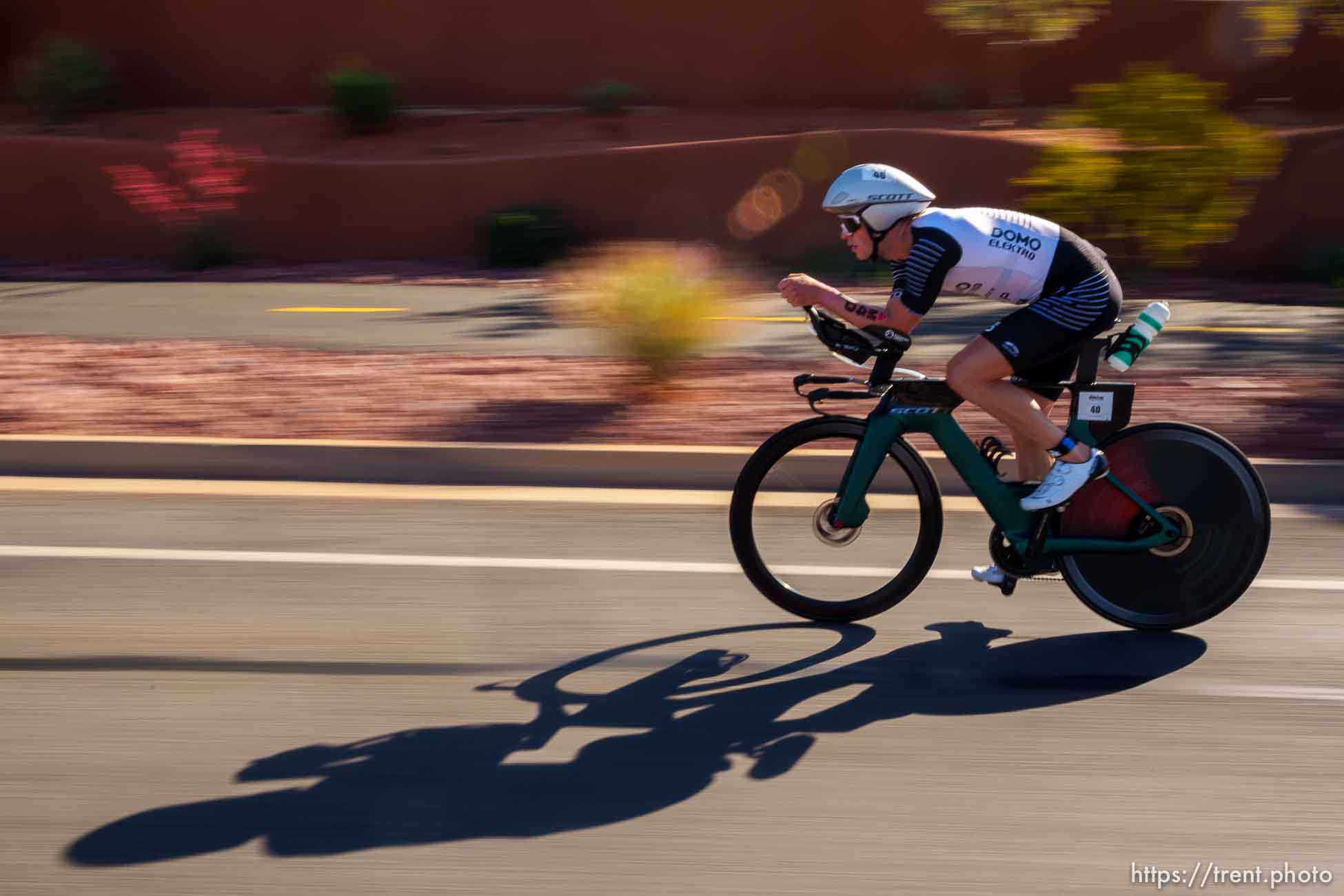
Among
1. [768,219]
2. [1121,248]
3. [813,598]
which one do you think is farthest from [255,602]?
[768,219]

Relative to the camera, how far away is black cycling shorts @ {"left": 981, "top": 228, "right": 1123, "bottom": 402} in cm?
534

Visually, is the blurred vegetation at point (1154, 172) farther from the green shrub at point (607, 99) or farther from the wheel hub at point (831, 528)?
the wheel hub at point (831, 528)

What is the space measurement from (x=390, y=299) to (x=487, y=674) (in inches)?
431

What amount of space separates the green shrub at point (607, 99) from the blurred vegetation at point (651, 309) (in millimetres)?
12799

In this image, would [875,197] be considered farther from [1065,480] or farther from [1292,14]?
[1292,14]

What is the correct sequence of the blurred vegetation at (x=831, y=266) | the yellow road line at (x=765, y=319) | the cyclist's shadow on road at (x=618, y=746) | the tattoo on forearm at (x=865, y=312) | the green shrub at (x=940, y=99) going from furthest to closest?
the green shrub at (x=940, y=99)
the blurred vegetation at (x=831, y=266)
the yellow road line at (x=765, y=319)
the tattoo on forearm at (x=865, y=312)
the cyclist's shadow on road at (x=618, y=746)

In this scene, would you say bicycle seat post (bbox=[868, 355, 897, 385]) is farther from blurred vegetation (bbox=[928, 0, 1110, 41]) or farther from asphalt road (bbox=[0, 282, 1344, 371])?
blurred vegetation (bbox=[928, 0, 1110, 41])

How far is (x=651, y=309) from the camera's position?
9828 mm

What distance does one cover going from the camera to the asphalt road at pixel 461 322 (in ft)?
38.9

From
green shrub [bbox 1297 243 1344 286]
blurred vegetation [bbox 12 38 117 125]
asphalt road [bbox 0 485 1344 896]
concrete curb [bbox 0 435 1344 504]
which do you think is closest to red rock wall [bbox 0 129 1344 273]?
blurred vegetation [bbox 12 38 117 125]

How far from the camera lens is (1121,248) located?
15391 millimetres

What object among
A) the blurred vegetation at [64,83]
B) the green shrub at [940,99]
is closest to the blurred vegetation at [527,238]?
the green shrub at [940,99]

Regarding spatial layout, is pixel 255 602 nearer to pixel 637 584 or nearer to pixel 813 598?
pixel 637 584

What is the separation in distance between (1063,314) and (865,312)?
2.32ft
